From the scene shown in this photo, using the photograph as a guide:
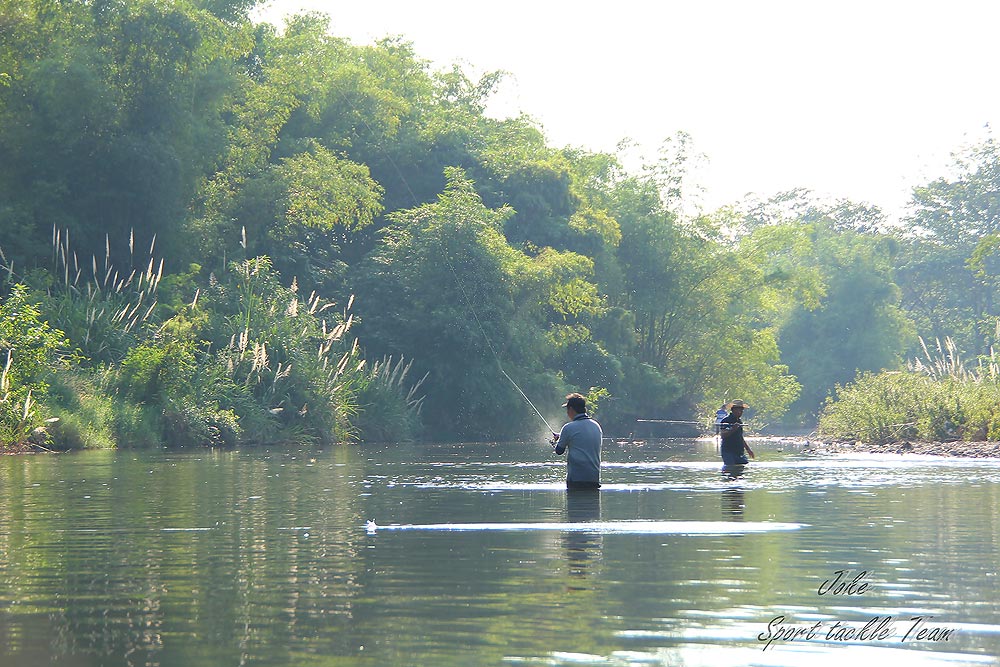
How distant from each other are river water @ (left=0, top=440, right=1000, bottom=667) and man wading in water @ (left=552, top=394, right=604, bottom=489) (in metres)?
0.30

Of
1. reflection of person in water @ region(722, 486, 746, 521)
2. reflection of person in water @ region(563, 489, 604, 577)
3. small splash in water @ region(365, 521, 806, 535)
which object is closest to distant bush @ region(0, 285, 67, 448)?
reflection of person in water @ region(563, 489, 604, 577)

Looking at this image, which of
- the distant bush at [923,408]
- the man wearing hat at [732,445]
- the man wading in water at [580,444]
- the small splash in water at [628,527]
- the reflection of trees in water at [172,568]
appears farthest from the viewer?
the distant bush at [923,408]

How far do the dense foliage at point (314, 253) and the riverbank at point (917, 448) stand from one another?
5.79 metres

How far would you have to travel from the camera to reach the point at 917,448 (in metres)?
38.0

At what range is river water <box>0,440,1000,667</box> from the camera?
908cm

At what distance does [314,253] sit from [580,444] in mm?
39744

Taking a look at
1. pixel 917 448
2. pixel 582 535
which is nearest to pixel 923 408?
pixel 917 448

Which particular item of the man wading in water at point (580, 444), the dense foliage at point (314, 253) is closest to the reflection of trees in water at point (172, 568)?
the man wading in water at point (580, 444)

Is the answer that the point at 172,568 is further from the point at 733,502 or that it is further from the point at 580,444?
the point at 733,502

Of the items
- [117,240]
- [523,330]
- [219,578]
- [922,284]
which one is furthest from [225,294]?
[922,284]

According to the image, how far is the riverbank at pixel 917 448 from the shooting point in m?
34.8

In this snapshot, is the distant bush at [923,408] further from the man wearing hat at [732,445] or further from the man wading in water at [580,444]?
the man wading in water at [580,444]

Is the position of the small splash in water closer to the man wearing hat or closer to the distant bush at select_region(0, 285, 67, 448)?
the man wearing hat

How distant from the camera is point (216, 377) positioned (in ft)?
140
